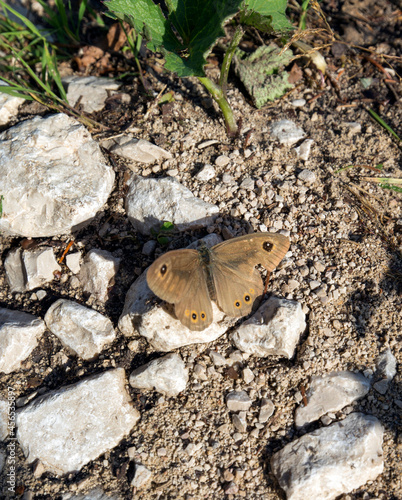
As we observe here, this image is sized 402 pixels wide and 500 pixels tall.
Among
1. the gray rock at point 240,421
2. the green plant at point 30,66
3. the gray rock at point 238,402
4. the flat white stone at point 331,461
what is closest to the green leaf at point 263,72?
the green plant at point 30,66

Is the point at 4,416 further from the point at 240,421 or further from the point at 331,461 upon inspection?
the point at 331,461

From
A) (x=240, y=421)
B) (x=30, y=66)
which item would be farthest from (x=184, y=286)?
(x=30, y=66)

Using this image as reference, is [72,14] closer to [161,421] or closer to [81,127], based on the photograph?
[81,127]

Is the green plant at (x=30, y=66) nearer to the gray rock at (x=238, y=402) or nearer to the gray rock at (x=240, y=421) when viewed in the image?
the gray rock at (x=238, y=402)

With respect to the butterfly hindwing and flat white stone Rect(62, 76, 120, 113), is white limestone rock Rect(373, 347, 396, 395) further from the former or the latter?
flat white stone Rect(62, 76, 120, 113)

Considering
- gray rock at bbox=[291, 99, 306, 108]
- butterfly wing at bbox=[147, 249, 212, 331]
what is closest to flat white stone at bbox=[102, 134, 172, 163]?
butterfly wing at bbox=[147, 249, 212, 331]
